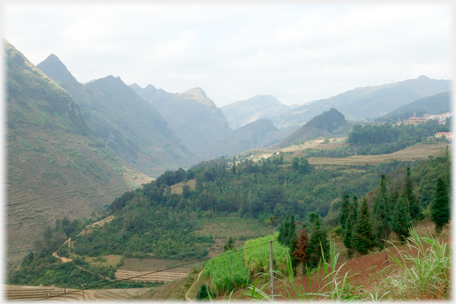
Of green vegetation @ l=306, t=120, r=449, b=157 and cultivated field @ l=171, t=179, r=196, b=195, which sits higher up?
green vegetation @ l=306, t=120, r=449, b=157

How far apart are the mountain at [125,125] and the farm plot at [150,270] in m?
93.9

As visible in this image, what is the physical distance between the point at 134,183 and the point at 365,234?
82.0 meters

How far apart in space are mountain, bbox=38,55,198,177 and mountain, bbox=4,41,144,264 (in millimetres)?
37681

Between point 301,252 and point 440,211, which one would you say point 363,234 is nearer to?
point 301,252

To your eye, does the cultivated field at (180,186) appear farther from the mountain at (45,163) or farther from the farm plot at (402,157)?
the farm plot at (402,157)

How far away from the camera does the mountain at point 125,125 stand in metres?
140

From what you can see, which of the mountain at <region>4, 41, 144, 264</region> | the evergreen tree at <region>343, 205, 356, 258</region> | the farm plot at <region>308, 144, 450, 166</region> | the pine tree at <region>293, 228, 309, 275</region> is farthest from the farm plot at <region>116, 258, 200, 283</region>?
the farm plot at <region>308, 144, 450, 166</region>

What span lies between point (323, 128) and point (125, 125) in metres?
100

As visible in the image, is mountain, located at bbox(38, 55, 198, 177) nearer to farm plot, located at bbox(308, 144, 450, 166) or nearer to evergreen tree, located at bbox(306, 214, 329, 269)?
farm plot, located at bbox(308, 144, 450, 166)

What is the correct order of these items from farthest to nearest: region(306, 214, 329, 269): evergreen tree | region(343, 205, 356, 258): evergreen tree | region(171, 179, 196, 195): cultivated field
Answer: region(171, 179, 196, 195): cultivated field < region(343, 205, 356, 258): evergreen tree < region(306, 214, 329, 269): evergreen tree

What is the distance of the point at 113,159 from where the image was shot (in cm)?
9931

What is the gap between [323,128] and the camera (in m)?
120

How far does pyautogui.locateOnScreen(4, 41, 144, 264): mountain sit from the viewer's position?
168ft

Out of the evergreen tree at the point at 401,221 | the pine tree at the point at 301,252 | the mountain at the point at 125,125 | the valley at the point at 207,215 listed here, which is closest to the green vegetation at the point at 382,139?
the valley at the point at 207,215
